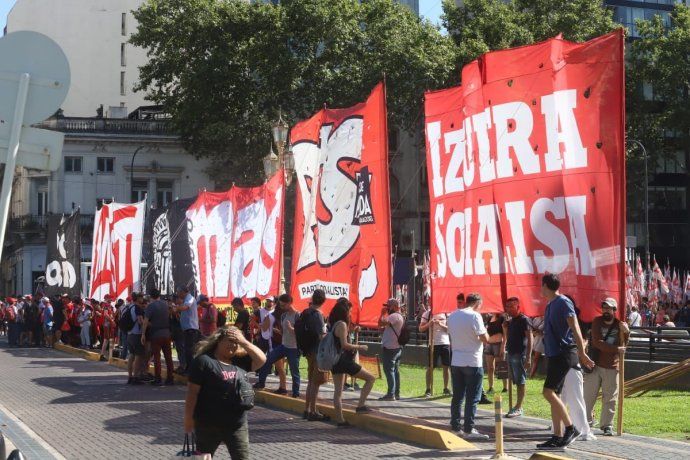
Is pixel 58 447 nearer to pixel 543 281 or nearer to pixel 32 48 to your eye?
pixel 543 281

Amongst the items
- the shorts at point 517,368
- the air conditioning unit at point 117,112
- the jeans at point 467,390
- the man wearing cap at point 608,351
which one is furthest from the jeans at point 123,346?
the air conditioning unit at point 117,112

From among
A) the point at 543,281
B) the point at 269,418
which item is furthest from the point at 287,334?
the point at 543,281

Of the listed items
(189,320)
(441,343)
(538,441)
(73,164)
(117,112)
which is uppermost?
(117,112)

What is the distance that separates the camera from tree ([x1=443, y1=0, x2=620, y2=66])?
5431 centimetres

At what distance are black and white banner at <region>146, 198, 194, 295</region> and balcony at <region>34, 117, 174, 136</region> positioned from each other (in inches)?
1392

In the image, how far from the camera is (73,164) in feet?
212

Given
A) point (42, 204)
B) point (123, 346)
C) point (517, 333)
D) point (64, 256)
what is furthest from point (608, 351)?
point (42, 204)

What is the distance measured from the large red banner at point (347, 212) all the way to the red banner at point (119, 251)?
1038cm

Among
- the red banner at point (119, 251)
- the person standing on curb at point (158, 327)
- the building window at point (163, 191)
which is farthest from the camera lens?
the building window at point (163, 191)

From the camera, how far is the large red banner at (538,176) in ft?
43.1

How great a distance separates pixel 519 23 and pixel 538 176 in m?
43.9

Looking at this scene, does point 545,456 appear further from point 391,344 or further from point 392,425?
point 391,344

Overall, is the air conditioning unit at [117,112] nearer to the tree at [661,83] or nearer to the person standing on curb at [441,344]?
the tree at [661,83]

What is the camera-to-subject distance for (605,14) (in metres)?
57.4
